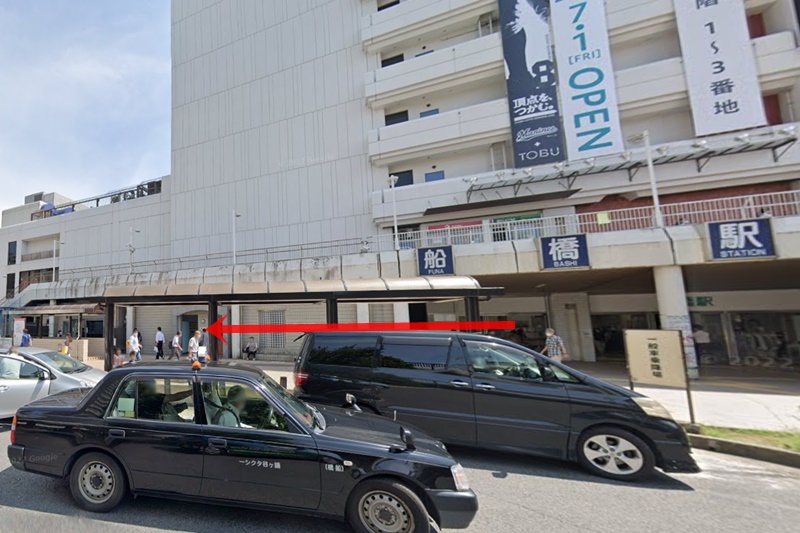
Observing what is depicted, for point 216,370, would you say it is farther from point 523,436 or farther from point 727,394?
point 727,394

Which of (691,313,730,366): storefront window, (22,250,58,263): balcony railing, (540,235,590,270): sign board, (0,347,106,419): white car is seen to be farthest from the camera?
(22,250,58,263): balcony railing

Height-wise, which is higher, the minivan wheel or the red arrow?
the red arrow

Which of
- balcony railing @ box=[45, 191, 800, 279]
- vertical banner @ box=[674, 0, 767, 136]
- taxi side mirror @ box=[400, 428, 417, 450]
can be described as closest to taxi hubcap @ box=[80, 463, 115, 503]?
taxi side mirror @ box=[400, 428, 417, 450]

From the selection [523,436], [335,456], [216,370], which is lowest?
[523,436]

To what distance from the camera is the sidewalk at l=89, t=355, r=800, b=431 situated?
652cm

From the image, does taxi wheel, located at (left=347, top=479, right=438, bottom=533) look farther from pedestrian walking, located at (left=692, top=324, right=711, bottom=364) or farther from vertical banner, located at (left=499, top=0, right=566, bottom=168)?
vertical banner, located at (left=499, top=0, right=566, bottom=168)

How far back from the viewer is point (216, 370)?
3.55 meters

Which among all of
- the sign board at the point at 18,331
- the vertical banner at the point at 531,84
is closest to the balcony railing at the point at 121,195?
the sign board at the point at 18,331

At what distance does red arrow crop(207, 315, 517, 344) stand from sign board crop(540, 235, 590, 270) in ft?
8.94

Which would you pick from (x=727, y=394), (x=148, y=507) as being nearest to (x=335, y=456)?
(x=148, y=507)

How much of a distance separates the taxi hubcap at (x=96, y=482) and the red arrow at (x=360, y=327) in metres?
3.18

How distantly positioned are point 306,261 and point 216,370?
506 inches

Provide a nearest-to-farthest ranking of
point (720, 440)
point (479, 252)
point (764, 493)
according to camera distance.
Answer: point (764, 493), point (720, 440), point (479, 252)

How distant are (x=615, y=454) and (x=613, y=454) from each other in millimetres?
24
